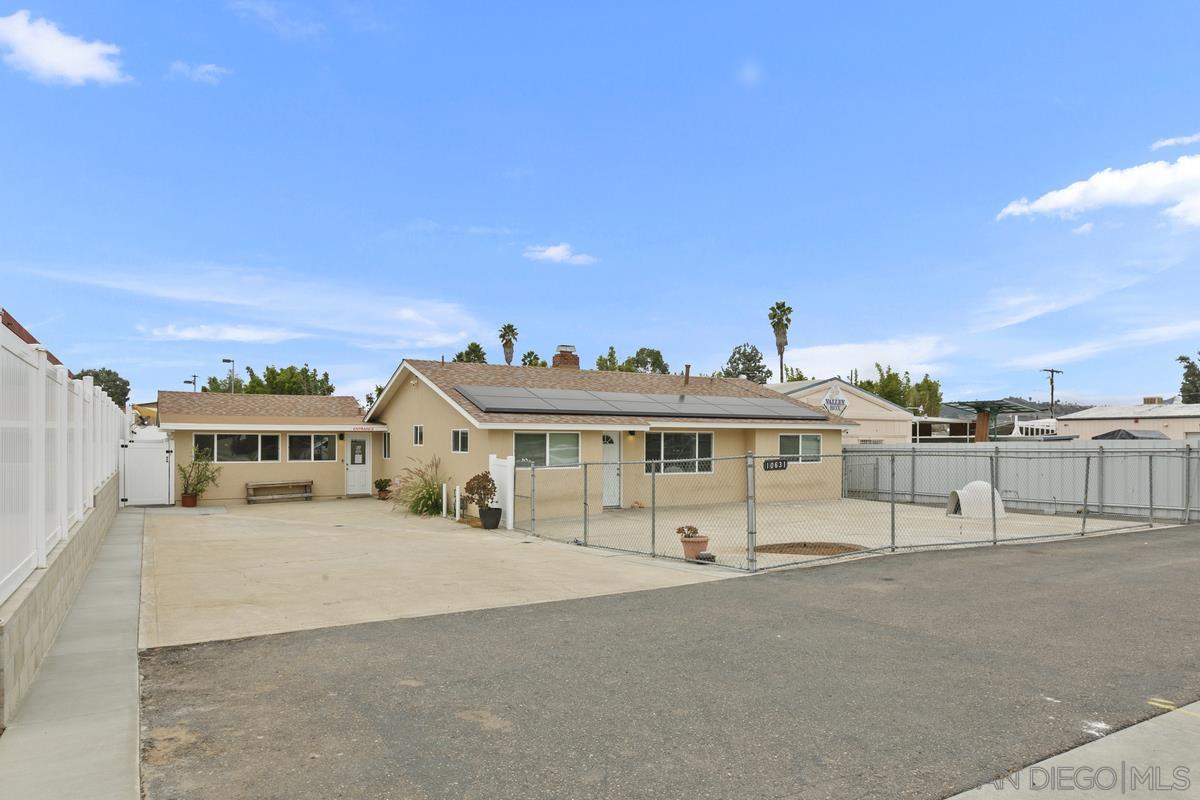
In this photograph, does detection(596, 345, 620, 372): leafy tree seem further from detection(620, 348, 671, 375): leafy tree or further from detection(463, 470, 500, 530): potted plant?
detection(463, 470, 500, 530): potted plant

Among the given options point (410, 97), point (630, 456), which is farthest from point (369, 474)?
point (410, 97)

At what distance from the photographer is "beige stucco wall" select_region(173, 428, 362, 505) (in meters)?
23.3

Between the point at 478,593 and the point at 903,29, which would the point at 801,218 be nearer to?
the point at 903,29

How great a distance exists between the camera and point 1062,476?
67.5ft

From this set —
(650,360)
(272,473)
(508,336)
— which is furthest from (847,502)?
(650,360)

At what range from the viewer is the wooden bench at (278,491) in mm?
23844

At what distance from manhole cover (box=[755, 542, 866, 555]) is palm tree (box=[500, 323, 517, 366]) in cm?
5175

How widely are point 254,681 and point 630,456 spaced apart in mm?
16217

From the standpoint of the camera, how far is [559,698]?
536cm

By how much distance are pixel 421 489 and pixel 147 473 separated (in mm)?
9264

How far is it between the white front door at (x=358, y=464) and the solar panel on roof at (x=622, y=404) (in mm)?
7433

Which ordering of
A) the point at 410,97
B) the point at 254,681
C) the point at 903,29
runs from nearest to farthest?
the point at 254,681, the point at 903,29, the point at 410,97

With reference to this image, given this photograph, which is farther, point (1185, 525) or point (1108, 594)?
point (1185, 525)

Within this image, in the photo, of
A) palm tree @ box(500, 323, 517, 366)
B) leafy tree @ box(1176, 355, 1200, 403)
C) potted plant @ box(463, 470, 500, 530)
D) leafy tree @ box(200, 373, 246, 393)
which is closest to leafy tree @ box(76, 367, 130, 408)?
leafy tree @ box(200, 373, 246, 393)
